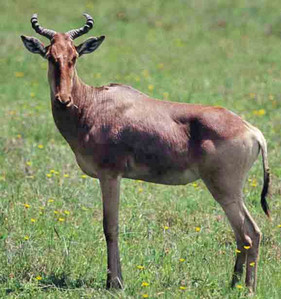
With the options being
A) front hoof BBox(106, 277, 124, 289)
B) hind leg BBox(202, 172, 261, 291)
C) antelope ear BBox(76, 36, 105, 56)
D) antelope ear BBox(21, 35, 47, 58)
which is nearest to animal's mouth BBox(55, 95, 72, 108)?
antelope ear BBox(21, 35, 47, 58)

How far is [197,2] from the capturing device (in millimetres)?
25172

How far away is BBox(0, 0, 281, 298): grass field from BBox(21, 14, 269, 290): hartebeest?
54 cm

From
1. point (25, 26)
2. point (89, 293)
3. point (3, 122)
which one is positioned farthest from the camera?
point (25, 26)

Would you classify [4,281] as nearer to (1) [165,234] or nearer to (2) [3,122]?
(1) [165,234]

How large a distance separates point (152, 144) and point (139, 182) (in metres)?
3.52

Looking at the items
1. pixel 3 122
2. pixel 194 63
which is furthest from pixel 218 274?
pixel 194 63

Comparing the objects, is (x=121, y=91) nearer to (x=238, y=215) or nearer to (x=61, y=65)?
(x=61, y=65)

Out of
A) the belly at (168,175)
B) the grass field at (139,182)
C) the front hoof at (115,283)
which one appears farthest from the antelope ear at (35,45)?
the front hoof at (115,283)

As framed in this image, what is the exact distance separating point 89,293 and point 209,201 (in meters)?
3.59

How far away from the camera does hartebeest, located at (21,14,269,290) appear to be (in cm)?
808

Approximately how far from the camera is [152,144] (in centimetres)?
835

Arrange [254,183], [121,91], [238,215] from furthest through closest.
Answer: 1. [254,183]
2. [121,91]
3. [238,215]

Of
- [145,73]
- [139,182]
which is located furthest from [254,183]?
[145,73]

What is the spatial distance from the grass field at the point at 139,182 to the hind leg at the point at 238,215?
181mm
